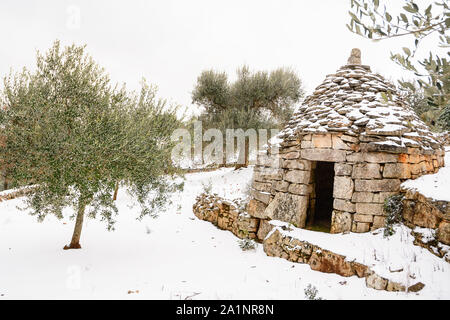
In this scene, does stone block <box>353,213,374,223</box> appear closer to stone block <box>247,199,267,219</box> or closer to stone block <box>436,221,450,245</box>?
stone block <box>436,221,450,245</box>

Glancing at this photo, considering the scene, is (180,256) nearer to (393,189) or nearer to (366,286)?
(366,286)

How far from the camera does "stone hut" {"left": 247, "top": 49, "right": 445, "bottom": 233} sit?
5.52 m

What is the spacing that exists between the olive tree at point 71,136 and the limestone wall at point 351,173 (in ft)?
10.7

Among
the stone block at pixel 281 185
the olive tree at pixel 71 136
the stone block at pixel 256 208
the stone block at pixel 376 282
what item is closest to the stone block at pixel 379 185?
the stone block at pixel 281 185

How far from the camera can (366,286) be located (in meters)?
4.38

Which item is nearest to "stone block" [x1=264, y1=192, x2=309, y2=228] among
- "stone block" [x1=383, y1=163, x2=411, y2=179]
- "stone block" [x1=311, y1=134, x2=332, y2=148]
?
"stone block" [x1=311, y1=134, x2=332, y2=148]

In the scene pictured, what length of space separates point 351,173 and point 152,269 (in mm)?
4786

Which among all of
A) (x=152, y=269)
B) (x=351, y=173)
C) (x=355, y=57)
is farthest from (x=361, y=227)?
(x=355, y=57)

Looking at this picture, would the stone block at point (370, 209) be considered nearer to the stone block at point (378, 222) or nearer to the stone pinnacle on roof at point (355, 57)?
the stone block at point (378, 222)

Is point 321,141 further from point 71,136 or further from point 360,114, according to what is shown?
point 71,136

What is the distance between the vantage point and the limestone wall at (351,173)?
216 inches
